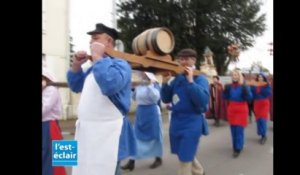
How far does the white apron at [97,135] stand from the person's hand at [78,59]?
0.08m

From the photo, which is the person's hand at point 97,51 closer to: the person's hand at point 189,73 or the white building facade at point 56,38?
the white building facade at point 56,38

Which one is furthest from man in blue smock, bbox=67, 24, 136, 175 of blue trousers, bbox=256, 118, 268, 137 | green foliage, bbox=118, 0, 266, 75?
blue trousers, bbox=256, 118, 268, 137

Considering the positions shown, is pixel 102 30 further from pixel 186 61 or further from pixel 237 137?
pixel 237 137

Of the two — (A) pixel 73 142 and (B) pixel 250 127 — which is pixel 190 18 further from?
(B) pixel 250 127

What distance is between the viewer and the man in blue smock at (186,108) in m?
2.84

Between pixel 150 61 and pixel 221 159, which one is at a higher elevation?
pixel 150 61

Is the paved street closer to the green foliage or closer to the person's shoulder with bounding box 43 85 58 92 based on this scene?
the person's shoulder with bounding box 43 85 58 92

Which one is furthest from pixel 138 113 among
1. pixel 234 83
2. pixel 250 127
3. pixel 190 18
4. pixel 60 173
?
pixel 250 127

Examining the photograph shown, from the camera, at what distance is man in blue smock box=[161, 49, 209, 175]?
112 inches

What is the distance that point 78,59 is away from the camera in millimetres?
2098

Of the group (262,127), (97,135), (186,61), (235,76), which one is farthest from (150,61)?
(262,127)

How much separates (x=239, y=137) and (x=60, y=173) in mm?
2486

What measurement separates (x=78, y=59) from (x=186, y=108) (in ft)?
3.47

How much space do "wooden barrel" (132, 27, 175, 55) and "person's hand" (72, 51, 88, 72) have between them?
330mm
